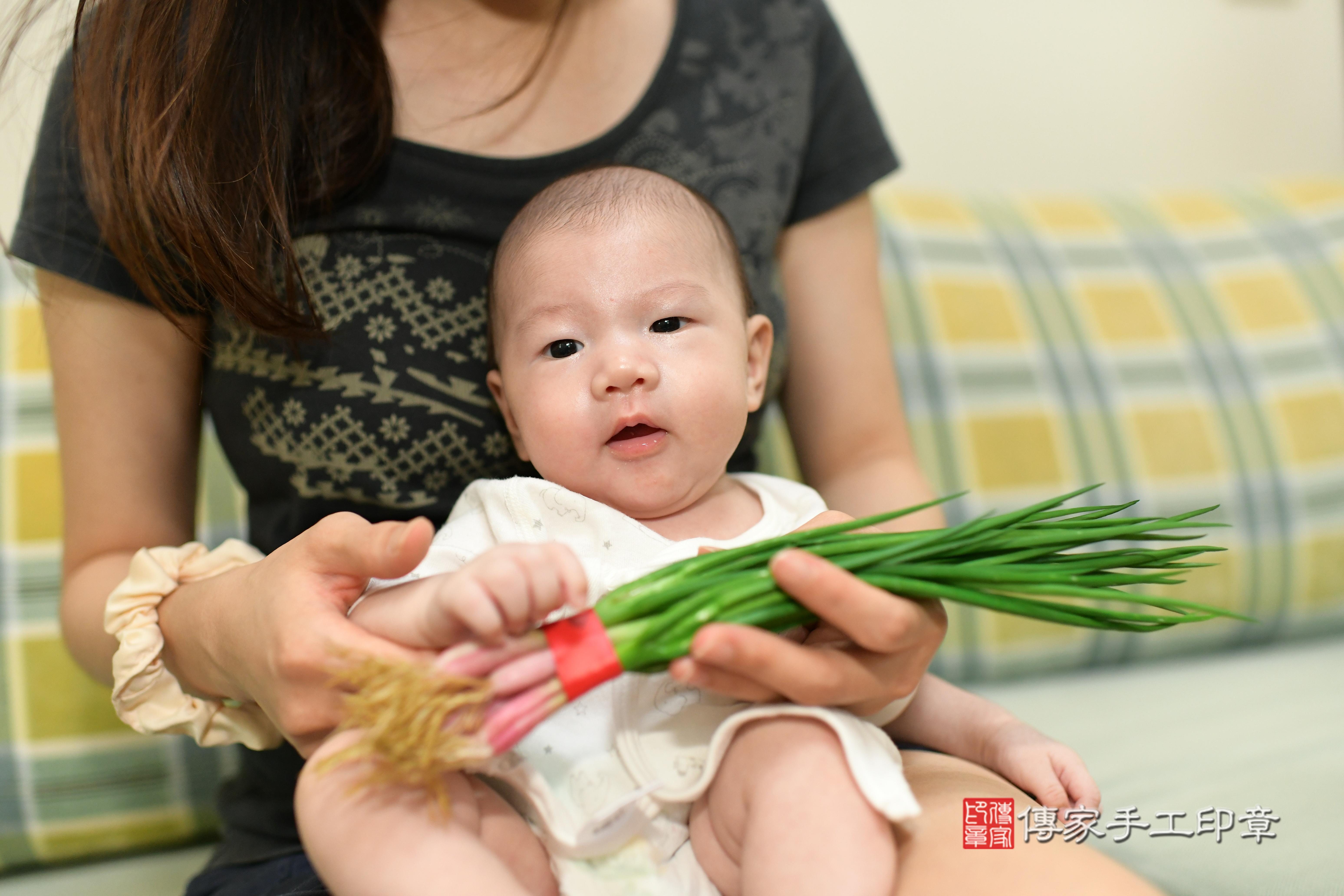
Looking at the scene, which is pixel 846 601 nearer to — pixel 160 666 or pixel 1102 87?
pixel 160 666

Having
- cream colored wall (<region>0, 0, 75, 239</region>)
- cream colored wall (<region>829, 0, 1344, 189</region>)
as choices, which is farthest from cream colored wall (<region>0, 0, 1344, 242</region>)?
cream colored wall (<region>0, 0, 75, 239</region>)

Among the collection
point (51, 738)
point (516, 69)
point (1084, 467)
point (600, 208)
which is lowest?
point (51, 738)

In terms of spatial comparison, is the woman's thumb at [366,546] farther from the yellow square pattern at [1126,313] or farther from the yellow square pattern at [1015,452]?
the yellow square pattern at [1126,313]

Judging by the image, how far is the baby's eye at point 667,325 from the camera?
0.88 m

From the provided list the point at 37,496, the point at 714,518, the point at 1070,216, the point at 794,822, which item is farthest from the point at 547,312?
the point at 1070,216

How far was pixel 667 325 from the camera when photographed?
88 cm

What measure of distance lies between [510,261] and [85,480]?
492 mm

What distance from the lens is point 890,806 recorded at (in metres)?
0.66

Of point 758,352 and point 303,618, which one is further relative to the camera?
point 758,352

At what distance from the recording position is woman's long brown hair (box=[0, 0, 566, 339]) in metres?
0.84

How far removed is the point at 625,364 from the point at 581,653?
27 centimetres

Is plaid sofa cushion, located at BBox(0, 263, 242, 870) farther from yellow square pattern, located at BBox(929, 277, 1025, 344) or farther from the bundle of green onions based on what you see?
yellow square pattern, located at BBox(929, 277, 1025, 344)

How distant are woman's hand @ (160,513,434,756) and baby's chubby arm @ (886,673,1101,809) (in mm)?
554

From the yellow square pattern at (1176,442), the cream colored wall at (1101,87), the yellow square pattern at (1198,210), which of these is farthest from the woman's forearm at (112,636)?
the yellow square pattern at (1198,210)
